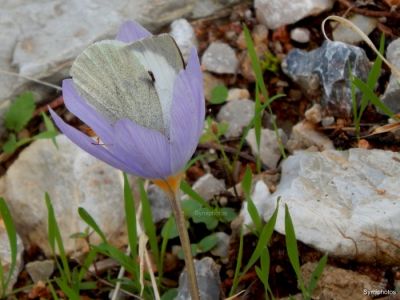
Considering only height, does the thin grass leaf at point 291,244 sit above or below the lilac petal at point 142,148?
below

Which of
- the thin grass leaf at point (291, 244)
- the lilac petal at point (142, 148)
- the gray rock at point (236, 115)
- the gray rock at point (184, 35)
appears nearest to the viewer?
the lilac petal at point (142, 148)

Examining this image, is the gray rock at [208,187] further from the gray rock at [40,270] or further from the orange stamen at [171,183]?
the orange stamen at [171,183]

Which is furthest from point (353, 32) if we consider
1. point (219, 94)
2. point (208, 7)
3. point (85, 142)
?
point (85, 142)

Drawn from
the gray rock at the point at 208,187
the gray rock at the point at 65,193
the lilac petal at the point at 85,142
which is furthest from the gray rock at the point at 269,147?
the lilac petal at the point at 85,142

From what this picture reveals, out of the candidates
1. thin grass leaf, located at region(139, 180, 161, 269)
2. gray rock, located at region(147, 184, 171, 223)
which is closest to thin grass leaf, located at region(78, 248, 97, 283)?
thin grass leaf, located at region(139, 180, 161, 269)

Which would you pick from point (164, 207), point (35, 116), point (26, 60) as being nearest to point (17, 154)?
point (35, 116)

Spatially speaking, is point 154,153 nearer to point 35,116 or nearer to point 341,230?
point 341,230

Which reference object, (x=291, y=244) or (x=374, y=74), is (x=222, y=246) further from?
(x=374, y=74)
